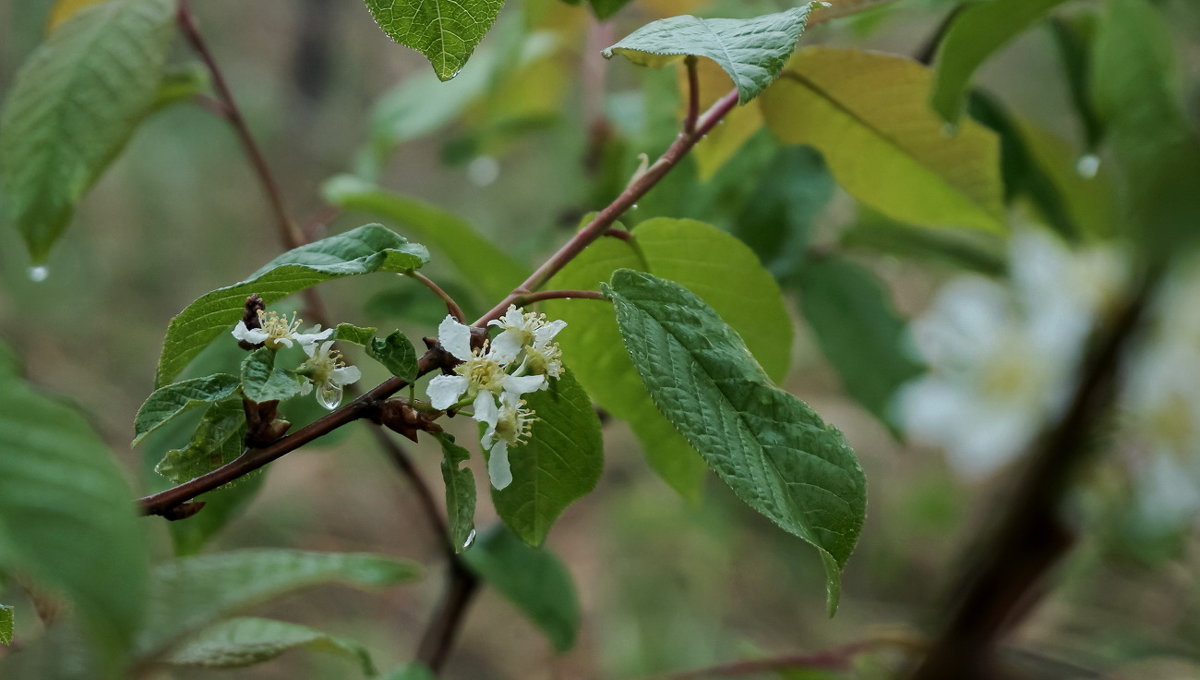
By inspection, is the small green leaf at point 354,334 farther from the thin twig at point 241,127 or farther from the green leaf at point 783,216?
the green leaf at point 783,216

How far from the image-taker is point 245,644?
0.36m

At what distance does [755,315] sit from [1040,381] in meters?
0.77

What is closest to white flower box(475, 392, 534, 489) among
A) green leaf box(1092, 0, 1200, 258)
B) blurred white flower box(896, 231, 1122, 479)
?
green leaf box(1092, 0, 1200, 258)

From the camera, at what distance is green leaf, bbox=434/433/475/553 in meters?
0.29

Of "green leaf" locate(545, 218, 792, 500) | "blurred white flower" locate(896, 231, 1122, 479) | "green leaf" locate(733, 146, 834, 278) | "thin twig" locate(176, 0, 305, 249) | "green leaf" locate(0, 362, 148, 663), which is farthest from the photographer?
"blurred white flower" locate(896, 231, 1122, 479)

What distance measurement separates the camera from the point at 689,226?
39 centimetres

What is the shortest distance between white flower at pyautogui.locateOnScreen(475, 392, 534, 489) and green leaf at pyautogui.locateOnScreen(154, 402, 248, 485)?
0.25ft

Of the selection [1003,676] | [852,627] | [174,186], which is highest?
[1003,676]

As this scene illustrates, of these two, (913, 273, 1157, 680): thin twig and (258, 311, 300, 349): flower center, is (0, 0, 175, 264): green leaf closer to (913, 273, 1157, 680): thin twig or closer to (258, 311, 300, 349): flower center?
(258, 311, 300, 349): flower center

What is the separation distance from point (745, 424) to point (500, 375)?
82 mm

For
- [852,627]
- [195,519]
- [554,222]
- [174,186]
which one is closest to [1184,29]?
[554,222]

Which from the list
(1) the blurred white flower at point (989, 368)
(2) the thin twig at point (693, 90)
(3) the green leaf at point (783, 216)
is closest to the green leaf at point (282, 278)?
(2) the thin twig at point (693, 90)

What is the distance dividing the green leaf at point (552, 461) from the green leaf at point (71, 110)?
0.90ft

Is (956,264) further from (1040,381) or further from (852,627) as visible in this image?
(852,627)
